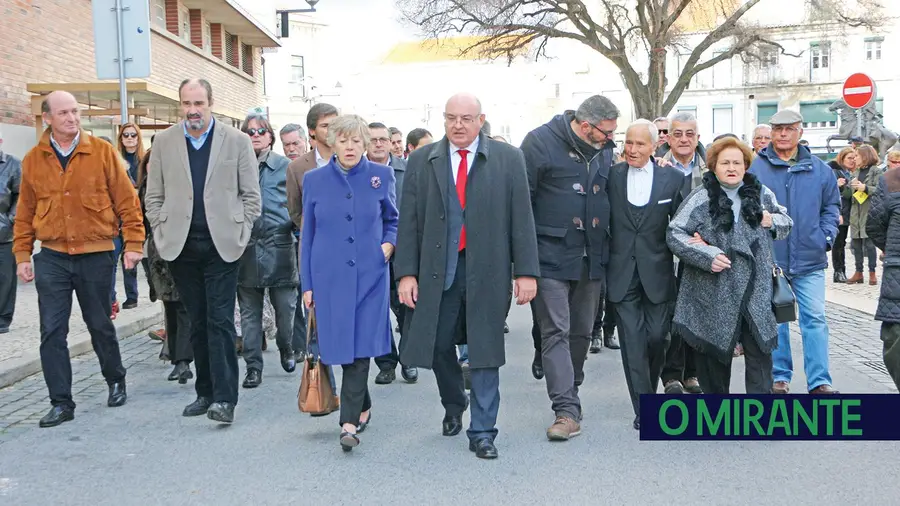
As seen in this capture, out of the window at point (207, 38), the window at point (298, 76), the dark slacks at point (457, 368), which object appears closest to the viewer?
the dark slacks at point (457, 368)

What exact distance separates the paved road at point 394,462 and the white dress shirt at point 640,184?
140 centimetres

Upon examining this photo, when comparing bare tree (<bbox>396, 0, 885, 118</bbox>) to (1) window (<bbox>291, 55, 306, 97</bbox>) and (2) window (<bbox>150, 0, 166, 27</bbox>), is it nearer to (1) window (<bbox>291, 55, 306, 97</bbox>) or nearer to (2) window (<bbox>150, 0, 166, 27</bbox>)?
(2) window (<bbox>150, 0, 166, 27</bbox>)

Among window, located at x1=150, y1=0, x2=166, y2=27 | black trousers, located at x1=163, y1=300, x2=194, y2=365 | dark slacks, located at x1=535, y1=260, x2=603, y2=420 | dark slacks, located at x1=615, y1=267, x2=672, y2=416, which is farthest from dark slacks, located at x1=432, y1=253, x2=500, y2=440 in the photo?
window, located at x1=150, y1=0, x2=166, y2=27

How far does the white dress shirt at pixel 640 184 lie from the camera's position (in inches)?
257

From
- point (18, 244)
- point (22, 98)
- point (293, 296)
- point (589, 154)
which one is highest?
point (22, 98)

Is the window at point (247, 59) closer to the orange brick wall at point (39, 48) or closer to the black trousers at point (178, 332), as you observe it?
the orange brick wall at point (39, 48)

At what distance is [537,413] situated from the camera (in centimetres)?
686

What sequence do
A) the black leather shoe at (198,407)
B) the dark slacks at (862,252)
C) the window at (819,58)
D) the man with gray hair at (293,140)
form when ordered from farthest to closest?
the window at (819,58) → the dark slacks at (862,252) → the man with gray hair at (293,140) → the black leather shoe at (198,407)

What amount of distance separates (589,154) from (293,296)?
304 cm

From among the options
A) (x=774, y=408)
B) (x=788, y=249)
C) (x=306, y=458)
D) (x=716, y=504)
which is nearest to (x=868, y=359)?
(x=788, y=249)

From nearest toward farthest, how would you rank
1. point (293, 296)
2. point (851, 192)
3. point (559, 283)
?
point (559, 283), point (293, 296), point (851, 192)

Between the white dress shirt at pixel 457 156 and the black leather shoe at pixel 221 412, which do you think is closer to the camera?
the white dress shirt at pixel 457 156

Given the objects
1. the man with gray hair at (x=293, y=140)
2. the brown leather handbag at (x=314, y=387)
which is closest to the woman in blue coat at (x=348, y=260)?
the brown leather handbag at (x=314, y=387)

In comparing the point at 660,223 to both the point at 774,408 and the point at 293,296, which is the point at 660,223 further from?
the point at 293,296
